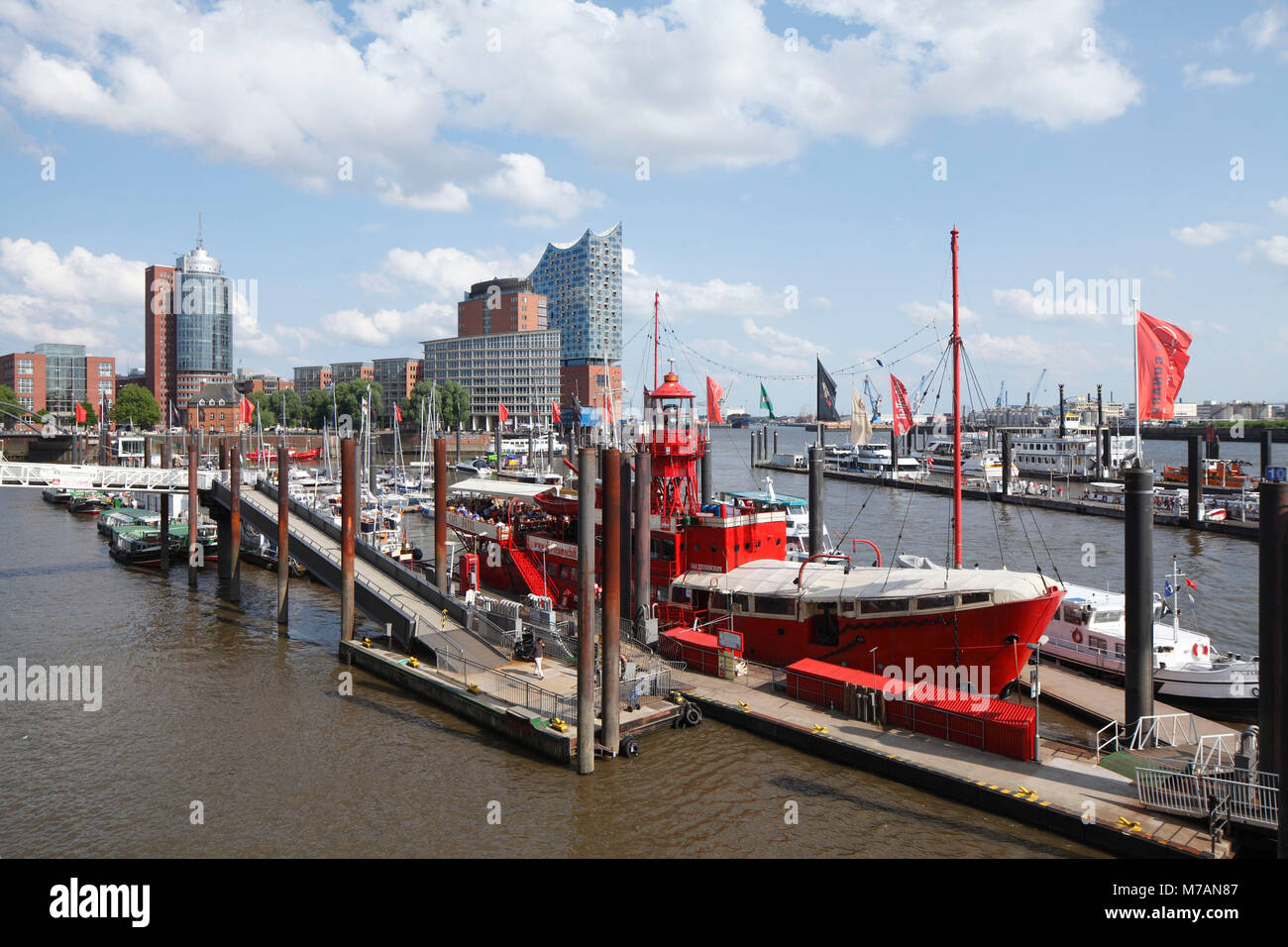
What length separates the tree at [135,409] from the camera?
573ft

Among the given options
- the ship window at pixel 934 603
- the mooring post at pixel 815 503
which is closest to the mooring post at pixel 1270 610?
the ship window at pixel 934 603

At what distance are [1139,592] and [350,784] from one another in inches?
820

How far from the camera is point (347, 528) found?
1201 inches

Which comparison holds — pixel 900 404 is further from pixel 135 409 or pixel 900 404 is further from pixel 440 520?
pixel 135 409

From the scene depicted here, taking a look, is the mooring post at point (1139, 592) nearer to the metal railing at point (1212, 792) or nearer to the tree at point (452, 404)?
the metal railing at point (1212, 792)

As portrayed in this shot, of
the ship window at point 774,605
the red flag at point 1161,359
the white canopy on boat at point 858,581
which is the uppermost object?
the red flag at point 1161,359

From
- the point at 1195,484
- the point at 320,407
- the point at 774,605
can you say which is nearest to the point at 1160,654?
the point at 774,605

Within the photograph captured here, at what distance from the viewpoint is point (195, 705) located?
92.9ft

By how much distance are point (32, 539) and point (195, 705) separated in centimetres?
5194

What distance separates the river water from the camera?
18.8 meters

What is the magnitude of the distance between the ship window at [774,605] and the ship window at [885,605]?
2710mm

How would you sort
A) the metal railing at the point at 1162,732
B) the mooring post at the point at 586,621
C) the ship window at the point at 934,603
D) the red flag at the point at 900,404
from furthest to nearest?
the red flag at the point at 900,404 < the ship window at the point at 934,603 < the mooring post at the point at 586,621 < the metal railing at the point at 1162,732

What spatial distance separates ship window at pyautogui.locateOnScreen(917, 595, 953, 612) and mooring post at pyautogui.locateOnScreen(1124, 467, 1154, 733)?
16.9ft
